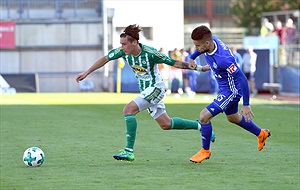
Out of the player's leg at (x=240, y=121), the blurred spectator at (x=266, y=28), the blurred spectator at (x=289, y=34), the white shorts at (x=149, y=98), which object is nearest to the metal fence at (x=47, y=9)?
the blurred spectator at (x=266, y=28)

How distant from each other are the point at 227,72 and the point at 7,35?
97.4 feet

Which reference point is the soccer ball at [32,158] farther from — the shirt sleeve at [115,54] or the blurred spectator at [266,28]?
the blurred spectator at [266,28]

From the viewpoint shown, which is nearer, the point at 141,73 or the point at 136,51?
the point at 136,51

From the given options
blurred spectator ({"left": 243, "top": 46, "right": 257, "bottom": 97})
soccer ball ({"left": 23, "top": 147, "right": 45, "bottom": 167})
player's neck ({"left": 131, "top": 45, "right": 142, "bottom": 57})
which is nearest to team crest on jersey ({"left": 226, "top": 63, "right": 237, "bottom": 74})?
player's neck ({"left": 131, "top": 45, "right": 142, "bottom": 57})

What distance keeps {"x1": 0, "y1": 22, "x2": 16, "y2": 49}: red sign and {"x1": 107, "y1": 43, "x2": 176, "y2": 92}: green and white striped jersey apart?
28.6 meters

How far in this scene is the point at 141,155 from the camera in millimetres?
12500

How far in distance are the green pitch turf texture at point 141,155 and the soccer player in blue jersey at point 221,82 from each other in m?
0.57

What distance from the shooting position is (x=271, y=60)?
36531mm

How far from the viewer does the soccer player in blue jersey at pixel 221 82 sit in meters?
10.9

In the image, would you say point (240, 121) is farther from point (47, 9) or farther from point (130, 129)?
point (47, 9)

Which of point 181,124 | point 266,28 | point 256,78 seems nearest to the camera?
point 181,124

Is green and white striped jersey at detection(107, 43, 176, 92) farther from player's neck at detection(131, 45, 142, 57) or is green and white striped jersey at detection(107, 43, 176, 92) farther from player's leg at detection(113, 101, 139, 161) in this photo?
player's leg at detection(113, 101, 139, 161)

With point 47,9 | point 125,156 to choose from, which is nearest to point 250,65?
point 47,9

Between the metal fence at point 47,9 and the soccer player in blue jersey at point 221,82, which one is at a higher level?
the metal fence at point 47,9
